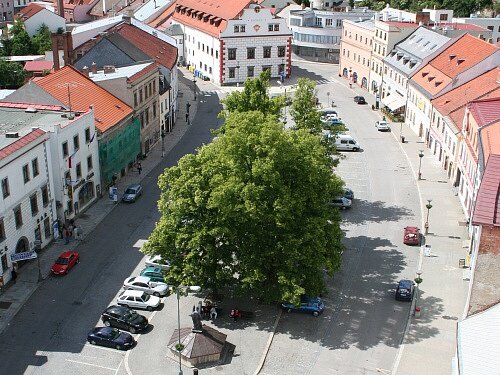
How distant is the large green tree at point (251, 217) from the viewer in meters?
47.4

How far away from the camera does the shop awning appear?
102 metres

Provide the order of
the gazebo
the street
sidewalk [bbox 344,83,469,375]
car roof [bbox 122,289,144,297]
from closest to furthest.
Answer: the gazebo → the street → sidewalk [bbox 344,83,469,375] → car roof [bbox 122,289,144,297]

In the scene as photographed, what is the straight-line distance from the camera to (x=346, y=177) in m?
79.5

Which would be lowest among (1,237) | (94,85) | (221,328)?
(221,328)

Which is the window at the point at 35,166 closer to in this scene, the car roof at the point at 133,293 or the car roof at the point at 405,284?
the car roof at the point at 133,293

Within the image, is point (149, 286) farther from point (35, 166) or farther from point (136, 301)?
point (35, 166)

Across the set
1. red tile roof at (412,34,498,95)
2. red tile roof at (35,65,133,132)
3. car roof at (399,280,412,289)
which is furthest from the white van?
car roof at (399,280,412,289)

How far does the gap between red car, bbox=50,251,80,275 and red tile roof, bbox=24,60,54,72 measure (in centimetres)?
5988

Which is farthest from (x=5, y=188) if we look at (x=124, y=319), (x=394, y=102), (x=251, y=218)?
(x=394, y=102)

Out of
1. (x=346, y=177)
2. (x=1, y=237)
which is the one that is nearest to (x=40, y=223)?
(x=1, y=237)

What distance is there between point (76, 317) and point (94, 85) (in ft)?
112

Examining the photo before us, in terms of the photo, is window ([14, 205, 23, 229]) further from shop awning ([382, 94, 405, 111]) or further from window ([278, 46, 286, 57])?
window ([278, 46, 286, 57])

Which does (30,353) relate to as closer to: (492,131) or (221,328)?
(221,328)

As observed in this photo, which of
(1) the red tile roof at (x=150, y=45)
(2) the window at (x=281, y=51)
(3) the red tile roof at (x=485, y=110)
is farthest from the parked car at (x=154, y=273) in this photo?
(2) the window at (x=281, y=51)
